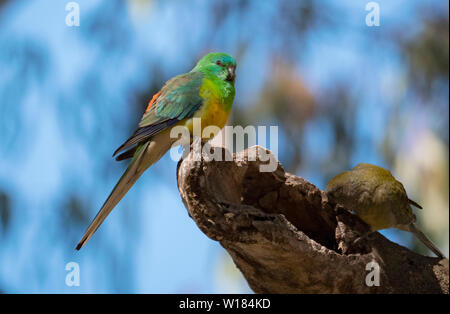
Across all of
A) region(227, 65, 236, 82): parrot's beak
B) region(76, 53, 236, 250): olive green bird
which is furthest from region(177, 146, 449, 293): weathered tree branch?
region(227, 65, 236, 82): parrot's beak

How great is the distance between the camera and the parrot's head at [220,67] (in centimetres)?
318

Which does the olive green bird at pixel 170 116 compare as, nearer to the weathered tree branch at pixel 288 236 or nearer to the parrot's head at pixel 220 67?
the parrot's head at pixel 220 67

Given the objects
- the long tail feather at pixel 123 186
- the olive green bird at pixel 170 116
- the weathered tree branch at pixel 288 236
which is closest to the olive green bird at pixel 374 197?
the weathered tree branch at pixel 288 236

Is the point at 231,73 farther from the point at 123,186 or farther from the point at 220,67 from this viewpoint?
the point at 123,186

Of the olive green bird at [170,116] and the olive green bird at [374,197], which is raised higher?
the olive green bird at [170,116]

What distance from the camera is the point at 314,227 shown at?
261 cm

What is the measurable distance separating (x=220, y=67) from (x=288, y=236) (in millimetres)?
1267

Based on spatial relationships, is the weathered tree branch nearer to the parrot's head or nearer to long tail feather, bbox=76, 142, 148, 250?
long tail feather, bbox=76, 142, 148, 250

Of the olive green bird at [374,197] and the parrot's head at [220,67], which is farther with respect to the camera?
the parrot's head at [220,67]

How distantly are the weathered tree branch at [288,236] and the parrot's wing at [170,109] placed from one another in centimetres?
52

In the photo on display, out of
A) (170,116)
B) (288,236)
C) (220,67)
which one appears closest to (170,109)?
(170,116)

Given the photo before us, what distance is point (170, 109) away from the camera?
116 inches

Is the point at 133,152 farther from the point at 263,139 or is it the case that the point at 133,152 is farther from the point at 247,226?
the point at 263,139

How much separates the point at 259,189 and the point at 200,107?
549 millimetres
